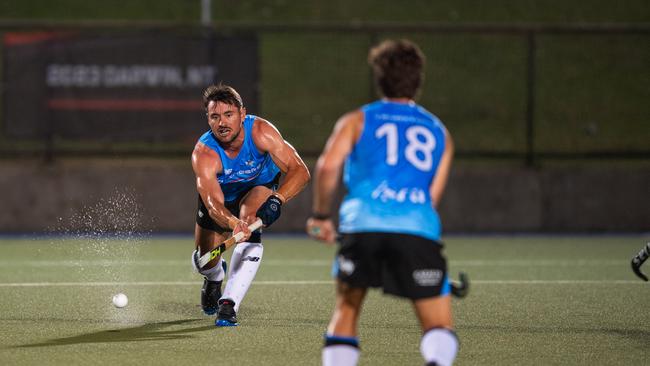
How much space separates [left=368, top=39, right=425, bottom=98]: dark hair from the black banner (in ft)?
29.3

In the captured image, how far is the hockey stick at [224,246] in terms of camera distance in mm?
7254

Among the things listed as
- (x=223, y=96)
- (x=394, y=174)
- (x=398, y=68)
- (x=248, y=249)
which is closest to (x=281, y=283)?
(x=248, y=249)

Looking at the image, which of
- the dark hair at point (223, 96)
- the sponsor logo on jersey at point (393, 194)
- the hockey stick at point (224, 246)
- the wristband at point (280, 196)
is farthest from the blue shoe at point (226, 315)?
the sponsor logo on jersey at point (393, 194)

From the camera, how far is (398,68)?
495cm

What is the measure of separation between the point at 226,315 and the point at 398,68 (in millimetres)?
2900

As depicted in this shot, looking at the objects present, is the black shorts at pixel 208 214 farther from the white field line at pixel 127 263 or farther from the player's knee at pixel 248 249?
the white field line at pixel 127 263

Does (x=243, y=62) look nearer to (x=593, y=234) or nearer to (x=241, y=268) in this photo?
(x=593, y=234)

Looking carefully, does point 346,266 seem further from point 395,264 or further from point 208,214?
point 208,214

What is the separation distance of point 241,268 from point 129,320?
832 mm

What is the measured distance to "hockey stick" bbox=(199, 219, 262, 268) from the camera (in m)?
7.25

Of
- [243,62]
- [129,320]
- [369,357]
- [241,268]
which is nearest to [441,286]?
[369,357]

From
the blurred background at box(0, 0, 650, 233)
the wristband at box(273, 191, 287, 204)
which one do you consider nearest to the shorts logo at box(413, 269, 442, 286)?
the wristband at box(273, 191, 287, 204)

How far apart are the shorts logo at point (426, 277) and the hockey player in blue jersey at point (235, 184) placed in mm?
2389

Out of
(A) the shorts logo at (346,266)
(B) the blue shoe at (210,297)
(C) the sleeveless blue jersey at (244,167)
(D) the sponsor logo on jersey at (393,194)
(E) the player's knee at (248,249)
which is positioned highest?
(D) the sponsor logo on jersey at (393,194)
